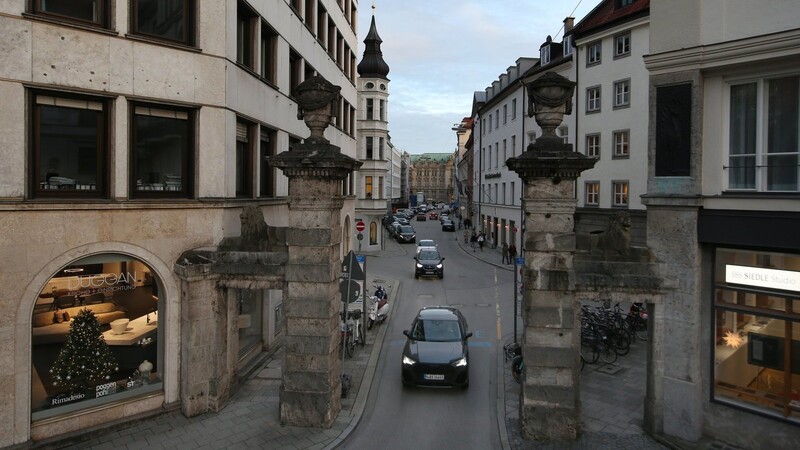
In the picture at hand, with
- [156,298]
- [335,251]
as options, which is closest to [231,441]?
[156,298]

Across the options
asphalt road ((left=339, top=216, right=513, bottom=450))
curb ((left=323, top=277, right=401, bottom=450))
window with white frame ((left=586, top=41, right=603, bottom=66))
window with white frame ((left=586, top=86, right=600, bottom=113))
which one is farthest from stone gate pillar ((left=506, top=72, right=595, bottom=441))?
window with white frame ((left=586, top=41, right=603, bottom=66))

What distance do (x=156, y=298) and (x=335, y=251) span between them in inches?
153

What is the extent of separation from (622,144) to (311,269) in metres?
25.1

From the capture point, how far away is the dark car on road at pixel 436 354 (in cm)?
1191

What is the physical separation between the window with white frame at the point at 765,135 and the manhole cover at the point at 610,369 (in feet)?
20.7

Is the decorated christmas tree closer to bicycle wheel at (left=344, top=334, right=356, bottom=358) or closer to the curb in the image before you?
the curb

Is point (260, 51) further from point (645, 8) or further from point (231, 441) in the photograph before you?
point (645, 8)

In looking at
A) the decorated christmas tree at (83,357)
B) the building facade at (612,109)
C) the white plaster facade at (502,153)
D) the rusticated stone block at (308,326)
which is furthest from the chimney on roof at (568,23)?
the decorated christmas tree at (83,357)

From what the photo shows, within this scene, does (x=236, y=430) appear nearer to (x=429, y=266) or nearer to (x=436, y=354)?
(x=436, y=354)

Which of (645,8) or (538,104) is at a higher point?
(645,8)

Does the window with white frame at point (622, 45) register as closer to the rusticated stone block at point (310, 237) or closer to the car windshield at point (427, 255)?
the car windshield at point (427, 255)

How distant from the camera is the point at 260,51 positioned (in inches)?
536

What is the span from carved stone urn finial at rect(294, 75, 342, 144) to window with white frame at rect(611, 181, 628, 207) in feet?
78.5

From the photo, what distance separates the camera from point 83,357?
377 inches
